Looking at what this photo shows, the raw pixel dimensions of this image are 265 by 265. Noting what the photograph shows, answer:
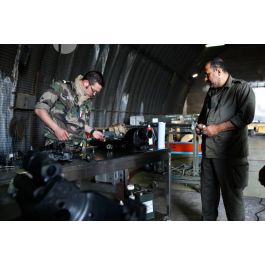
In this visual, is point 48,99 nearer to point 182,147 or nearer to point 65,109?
point 65,109

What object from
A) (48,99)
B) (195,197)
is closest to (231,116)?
(48,99)

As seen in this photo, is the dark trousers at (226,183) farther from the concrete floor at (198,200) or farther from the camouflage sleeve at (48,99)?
the camouflage sleeve at (48,99)

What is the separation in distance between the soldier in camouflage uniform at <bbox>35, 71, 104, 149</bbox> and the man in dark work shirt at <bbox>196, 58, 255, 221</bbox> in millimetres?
948

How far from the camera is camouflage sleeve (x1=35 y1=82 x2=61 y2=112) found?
2.07m

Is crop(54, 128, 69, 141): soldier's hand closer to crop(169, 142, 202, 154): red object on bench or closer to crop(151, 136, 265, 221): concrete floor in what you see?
crop(151, 136, 265, 221): concrete floor

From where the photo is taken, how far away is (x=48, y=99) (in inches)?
83.3

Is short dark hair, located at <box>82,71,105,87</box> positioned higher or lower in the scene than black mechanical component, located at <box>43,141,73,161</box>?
Answer: higher

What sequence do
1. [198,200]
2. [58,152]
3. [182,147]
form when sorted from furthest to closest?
[182,147] < [198,200] < [58,152]

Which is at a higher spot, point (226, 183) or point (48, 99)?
point (48, 99)

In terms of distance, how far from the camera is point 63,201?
2.14 feet

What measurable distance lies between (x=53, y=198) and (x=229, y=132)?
178cm

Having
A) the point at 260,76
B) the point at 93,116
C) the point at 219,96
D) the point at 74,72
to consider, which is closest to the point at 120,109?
the point at 93,116

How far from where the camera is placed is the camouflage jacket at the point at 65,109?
217 centimetres

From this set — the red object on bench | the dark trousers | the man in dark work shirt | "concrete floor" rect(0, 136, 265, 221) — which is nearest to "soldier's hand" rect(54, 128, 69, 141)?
the man in dark work shirt
